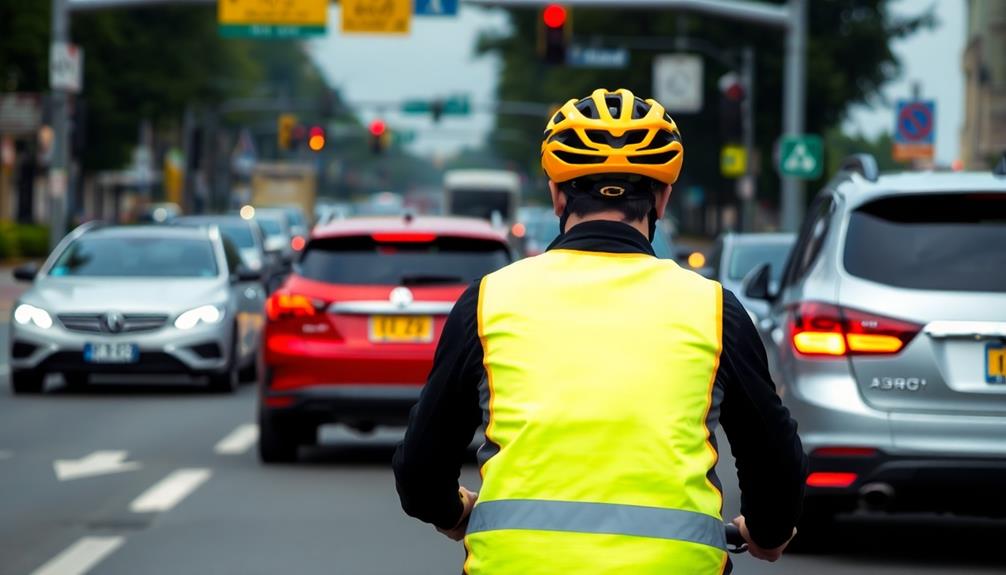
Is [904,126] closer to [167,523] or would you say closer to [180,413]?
[180,413]

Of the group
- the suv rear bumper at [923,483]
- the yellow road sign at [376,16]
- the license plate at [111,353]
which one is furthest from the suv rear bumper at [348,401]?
the yellow road sign at [376,16]

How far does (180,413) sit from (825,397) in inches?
358

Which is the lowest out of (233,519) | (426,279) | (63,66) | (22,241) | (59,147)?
(22,241)

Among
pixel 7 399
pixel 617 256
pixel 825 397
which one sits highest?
pixel 617 256

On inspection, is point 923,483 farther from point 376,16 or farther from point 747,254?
point 376,16

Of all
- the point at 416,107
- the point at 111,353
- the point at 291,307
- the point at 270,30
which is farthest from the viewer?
the point at 416,107

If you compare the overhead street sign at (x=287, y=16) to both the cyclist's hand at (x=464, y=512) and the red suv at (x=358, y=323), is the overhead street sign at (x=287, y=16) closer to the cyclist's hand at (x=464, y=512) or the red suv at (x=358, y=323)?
the red suv at (x=358, y=323)

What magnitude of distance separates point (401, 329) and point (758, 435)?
929cm

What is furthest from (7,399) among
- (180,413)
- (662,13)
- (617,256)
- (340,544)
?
(662,13)

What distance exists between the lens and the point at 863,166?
951cm

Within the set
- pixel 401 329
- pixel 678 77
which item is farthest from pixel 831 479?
pixel 678 77

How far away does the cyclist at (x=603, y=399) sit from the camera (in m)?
3.37

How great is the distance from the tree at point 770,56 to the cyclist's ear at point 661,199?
185ft

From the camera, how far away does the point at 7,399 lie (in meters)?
18.3
